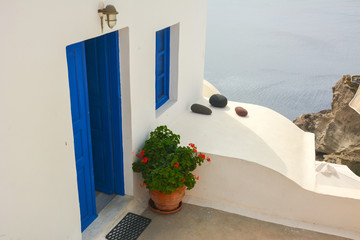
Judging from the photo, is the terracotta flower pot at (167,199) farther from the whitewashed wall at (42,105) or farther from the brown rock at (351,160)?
the brown rock at (351,160)

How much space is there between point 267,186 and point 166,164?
4.88ft

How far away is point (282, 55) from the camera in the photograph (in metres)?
49.4

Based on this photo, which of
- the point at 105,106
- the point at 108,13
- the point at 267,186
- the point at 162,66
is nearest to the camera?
the point at 108,13

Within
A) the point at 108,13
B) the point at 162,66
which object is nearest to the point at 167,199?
the point at 162,66

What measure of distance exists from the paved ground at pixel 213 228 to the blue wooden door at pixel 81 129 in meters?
0.82

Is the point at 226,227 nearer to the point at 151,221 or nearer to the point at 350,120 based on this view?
the point at 151,221

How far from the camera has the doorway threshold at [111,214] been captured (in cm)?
478

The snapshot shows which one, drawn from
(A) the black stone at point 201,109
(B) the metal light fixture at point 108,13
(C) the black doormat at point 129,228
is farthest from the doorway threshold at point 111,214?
(B) the metal light fixture at point 108,13

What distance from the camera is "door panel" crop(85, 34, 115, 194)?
15.6 ft

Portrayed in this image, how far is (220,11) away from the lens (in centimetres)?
6969

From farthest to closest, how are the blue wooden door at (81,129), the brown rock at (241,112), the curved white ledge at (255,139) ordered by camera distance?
the brown rock at (241,112), the curved white ledge at (255,139), the blue wooden door at (81,129)

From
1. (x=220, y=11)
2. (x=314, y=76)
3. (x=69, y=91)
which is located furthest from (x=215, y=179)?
(x=220, y=11)

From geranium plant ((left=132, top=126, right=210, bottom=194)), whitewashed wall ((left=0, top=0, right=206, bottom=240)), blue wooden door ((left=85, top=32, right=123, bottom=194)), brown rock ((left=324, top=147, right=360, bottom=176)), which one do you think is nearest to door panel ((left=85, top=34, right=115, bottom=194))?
blue wooden door ((left=85, top=32, right=123, bottom=194))

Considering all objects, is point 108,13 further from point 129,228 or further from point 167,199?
point 129,228
